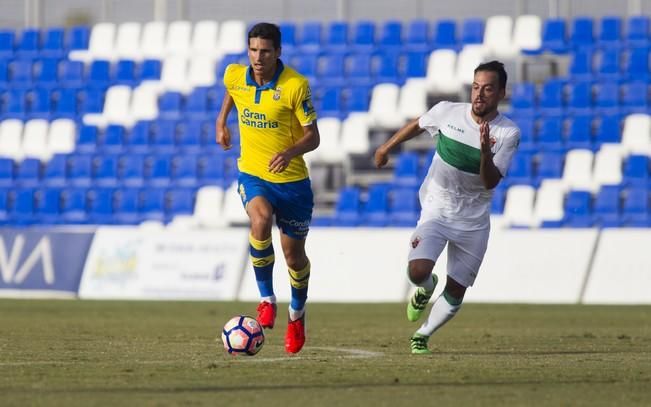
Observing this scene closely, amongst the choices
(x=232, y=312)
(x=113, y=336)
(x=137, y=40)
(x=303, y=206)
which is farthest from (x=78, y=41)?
(x=303, y=206)

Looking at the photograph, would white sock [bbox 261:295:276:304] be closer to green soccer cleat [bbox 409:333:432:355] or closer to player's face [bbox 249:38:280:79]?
Answer: green soccer cleat [bbox 409:333:432:355]

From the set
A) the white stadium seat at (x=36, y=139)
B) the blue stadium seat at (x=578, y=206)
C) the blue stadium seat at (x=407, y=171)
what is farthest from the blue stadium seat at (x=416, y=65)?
the white stadium seat at (x=36, y=139)

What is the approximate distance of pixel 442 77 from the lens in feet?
84.6

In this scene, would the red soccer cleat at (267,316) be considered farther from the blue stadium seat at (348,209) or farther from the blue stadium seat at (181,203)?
the blue stadium seat at (181,203)

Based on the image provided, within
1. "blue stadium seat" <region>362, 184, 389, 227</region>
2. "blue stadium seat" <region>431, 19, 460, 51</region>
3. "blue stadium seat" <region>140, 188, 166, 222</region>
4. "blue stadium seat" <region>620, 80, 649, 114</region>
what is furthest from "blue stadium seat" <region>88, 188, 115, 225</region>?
"blue stadium seat" <region>620, 80, 649, 114</region>

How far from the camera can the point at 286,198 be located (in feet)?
33.0

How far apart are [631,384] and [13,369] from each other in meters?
4.08

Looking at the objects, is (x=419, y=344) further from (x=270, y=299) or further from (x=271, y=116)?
(x=271, y=116)

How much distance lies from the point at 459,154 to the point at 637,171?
1358cm

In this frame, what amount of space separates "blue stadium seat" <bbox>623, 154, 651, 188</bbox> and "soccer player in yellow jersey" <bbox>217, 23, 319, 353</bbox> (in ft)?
45.9

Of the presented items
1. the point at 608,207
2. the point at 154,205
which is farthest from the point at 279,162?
the point at 154,205

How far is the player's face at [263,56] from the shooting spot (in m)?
9.73

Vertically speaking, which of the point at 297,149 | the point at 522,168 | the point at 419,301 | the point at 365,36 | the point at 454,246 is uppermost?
the point at 365,36

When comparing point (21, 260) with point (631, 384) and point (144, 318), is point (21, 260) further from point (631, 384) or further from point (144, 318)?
point (631, 384)
